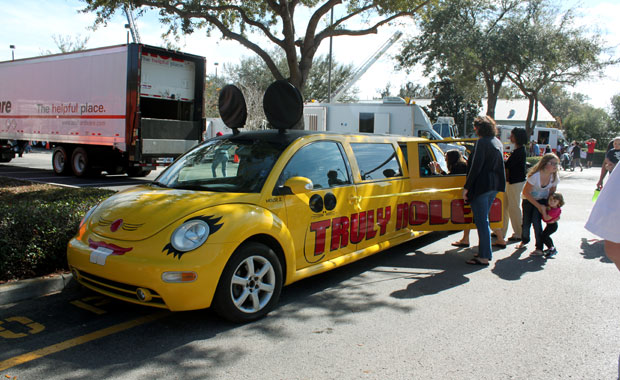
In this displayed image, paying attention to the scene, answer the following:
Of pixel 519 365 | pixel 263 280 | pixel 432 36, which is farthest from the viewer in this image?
pixel 432 36

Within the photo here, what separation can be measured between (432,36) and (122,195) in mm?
22522

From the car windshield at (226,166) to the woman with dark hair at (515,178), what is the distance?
13.5 ft

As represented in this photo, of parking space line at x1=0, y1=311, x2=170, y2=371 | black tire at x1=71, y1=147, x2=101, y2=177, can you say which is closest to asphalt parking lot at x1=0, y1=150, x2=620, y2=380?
parking space line at x1=0, y1=311, x2=170, y2=371

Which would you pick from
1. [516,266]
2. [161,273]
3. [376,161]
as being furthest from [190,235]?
[516,266]

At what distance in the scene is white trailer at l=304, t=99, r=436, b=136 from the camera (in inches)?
811

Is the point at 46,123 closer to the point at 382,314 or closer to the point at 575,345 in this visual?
the point at 382,314

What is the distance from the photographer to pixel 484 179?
580cm

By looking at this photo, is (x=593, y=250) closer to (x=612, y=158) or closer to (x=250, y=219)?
(x=612, y=158)

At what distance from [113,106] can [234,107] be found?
895 cm

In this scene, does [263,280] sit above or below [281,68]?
below

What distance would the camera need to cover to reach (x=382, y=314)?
4293mm

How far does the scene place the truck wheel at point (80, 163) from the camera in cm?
1480

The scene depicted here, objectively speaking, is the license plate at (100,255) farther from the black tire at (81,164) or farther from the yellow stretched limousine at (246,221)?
the black tire at (81,164)

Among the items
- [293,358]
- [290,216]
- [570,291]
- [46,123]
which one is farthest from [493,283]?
[46,123]
